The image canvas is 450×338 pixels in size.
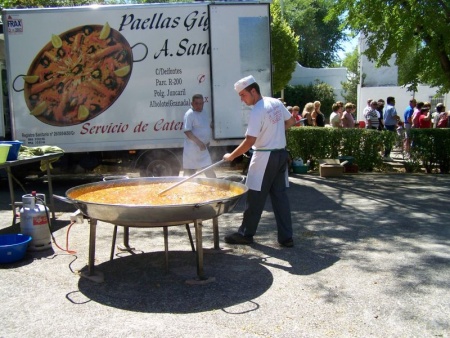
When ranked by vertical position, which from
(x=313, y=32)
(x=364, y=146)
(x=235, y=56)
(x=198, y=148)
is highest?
(x=313, y=32)

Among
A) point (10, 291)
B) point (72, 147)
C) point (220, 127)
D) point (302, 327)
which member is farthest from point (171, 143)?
point (302, 327)

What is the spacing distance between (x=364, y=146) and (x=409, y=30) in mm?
2803

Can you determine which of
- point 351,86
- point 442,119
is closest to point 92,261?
point 442,119

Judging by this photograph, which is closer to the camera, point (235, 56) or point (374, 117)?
point (235, 56)

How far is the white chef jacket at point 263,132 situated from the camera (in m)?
5.55

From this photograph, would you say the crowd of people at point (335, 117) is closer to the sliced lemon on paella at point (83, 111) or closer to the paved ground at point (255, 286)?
the sliced lemon on paella at point (83, 111)

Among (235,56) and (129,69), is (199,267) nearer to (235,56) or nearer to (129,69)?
(235,56)

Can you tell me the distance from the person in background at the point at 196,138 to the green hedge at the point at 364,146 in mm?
4387

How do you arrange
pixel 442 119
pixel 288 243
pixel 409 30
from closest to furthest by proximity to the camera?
pixel 288 243 < pixel 409 30 < pixel 442 119

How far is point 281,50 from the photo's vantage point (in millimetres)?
22547

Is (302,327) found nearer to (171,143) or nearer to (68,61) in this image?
(171,143)

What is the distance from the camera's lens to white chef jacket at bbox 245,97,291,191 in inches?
219

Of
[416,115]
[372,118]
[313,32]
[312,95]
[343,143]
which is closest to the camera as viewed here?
[343,143]

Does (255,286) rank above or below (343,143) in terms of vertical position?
below
